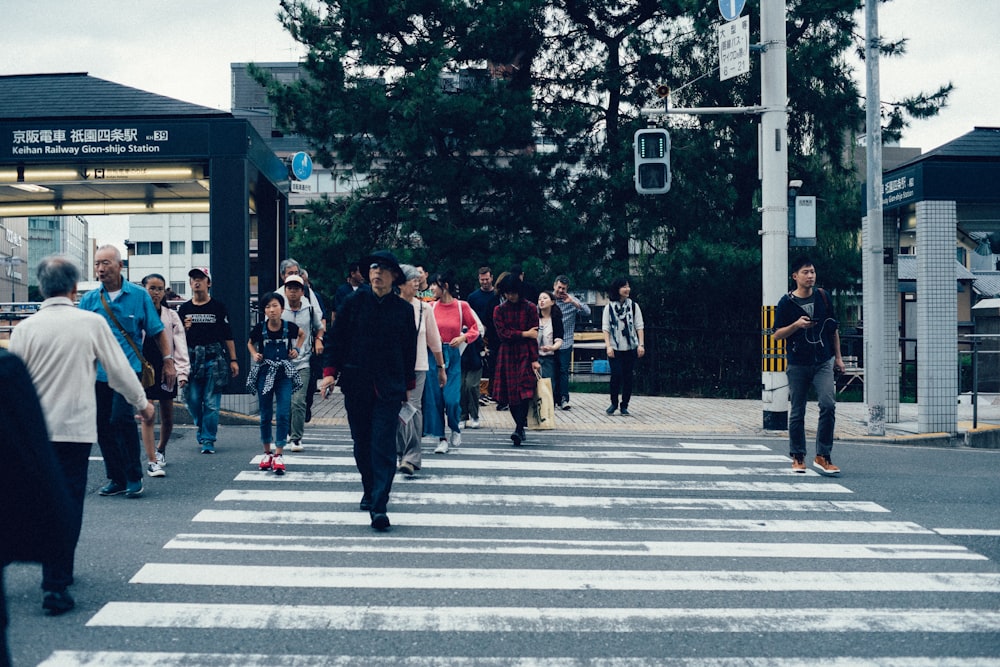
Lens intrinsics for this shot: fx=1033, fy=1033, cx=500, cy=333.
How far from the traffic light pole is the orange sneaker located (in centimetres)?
321

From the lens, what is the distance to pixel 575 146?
2269 cm

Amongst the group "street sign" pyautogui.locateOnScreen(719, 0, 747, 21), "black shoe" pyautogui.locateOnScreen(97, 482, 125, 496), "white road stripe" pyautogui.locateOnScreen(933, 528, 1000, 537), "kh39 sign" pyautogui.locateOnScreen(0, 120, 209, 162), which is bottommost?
"white road stripe" pyautogui.locateOnScreen(933, 528, 1000, 537)

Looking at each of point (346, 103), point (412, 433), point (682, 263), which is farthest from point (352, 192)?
point (412, 433)

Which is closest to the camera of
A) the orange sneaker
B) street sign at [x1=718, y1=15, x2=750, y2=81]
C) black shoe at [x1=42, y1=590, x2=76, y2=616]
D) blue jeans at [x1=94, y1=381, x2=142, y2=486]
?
black shoe at [x1=42, y1=590, x2=76, y2=616]

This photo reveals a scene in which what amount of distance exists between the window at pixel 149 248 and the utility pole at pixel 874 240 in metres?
77.4

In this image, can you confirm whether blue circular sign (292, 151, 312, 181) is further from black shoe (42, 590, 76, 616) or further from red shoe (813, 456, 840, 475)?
black shoe (42, 590, 76, 616)

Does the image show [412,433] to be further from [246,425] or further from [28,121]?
[28,121]

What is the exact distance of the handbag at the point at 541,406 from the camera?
12305mm

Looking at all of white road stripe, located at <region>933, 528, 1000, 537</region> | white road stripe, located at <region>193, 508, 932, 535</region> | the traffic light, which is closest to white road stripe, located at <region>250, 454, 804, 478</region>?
white road stripe, located at <region>193, 508, 932, 535</region>

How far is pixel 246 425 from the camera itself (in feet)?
44.2

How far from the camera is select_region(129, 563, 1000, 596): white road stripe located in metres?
5.74

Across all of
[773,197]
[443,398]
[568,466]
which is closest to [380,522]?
[568,466]

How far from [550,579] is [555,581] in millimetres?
47

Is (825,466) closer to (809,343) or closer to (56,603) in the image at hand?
(809,343)
